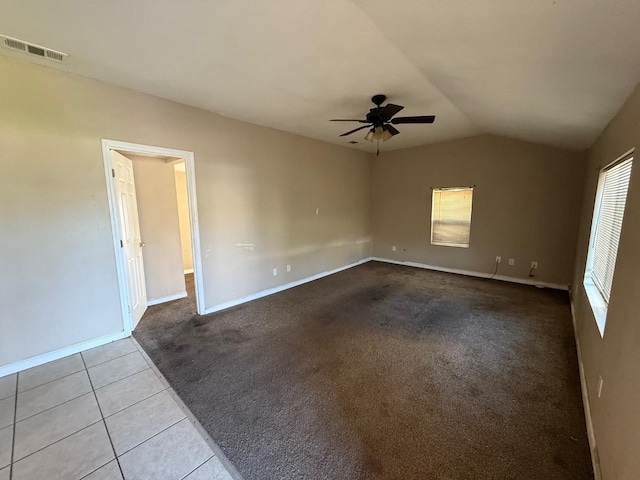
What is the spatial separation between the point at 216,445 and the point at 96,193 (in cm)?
257

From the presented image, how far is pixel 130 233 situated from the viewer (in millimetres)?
3178

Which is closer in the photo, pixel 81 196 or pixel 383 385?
pixel 383 385

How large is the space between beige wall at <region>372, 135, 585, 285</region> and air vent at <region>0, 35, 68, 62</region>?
538 centimetres

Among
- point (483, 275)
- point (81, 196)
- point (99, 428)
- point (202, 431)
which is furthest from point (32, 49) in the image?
point (483, 275)

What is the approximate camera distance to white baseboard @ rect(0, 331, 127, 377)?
2271mm

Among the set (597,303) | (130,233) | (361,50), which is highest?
(361,50)

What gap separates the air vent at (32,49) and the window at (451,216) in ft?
18.4

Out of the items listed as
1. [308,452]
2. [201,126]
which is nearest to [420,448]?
[308,452]

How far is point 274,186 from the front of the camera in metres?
4.17

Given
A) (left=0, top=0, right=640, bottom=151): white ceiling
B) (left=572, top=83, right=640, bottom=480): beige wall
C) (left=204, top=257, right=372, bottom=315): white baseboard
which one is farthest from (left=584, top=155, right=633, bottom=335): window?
(left=204, top=257, right=372, bottom=315): white baseboard

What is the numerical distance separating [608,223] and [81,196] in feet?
16.0

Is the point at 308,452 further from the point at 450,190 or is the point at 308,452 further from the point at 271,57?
the point at 450,190

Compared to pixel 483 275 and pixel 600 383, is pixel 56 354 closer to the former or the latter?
pixel 600 383

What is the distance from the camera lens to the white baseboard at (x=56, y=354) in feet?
7.45
